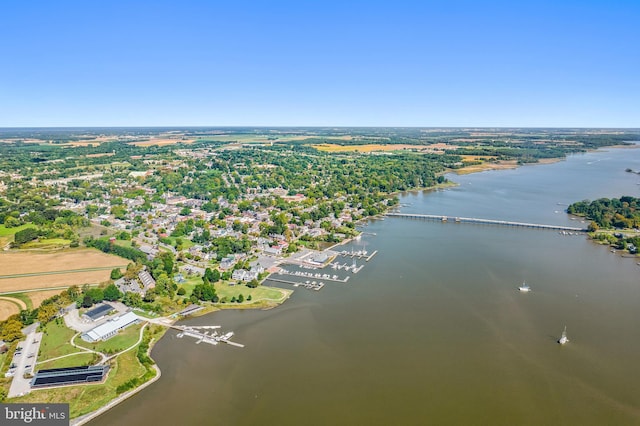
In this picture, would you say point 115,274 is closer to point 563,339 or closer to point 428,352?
point 428,352

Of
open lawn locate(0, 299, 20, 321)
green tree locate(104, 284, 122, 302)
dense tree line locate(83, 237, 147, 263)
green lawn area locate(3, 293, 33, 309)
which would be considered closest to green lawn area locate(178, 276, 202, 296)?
green tree locate(104, 284, 122, 302)

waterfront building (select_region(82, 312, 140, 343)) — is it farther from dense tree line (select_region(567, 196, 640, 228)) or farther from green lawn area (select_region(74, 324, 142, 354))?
dense tree line (select_region(567, 196, 640, 228))

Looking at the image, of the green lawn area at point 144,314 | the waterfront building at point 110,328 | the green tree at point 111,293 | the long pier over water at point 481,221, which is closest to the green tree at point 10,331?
the waterfront building at point 110,328

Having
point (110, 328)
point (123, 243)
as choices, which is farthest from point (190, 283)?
point (123, 243)

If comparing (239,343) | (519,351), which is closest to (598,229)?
(519,351)

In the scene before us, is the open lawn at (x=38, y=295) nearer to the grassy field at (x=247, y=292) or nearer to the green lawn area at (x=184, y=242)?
the grassy field at (x=247, y=292)

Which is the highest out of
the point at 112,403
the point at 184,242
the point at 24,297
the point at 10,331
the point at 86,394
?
the point at 10,331
